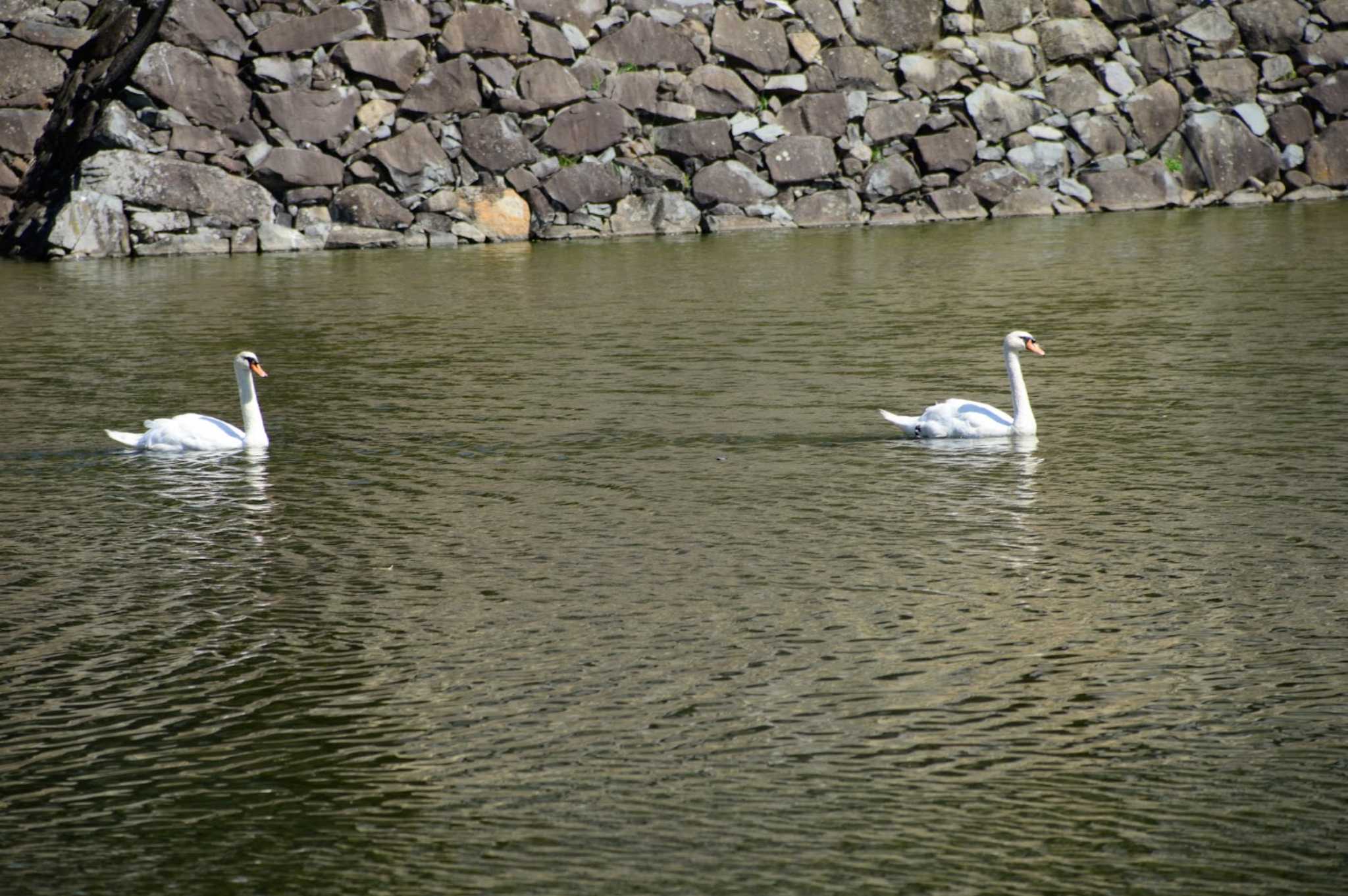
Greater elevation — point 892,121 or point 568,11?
point 568,11

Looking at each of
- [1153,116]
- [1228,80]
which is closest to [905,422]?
[1153,116]

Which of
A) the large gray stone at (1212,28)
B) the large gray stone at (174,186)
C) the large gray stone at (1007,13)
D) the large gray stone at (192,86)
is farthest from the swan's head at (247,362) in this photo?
the large gray stone at (1212,28)

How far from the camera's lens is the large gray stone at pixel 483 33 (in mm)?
32844

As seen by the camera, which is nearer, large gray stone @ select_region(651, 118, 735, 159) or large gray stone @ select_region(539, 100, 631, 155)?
large gray stone @ select_region(539, 100, 631, 155)

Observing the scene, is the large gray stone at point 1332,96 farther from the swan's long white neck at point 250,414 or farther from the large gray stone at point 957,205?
the swan's long white neck at point 250,414

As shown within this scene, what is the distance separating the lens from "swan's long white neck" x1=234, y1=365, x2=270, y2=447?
12.4 metres

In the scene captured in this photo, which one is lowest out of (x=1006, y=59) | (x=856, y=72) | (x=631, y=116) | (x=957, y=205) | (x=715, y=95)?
(x=957, y=205)

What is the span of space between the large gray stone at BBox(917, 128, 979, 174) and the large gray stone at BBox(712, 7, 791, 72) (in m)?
3.19

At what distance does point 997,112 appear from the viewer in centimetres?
3453

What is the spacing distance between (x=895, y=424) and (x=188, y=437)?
4892 millimetres

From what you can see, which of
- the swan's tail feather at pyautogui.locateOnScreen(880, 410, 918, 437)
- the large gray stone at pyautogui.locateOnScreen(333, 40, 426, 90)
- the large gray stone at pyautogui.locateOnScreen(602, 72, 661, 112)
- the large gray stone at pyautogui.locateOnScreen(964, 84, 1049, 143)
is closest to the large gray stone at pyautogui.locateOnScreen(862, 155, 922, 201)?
the large gray stone at pyautogui.locateOnScreen(964, 84, 1049, 143)

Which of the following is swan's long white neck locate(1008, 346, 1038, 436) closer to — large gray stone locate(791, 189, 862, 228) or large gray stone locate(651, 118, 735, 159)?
large gray stone locate(791, 189, 862, 228)

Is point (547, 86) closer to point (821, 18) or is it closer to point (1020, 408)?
point (821, 18)

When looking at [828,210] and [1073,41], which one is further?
[1073,41]
